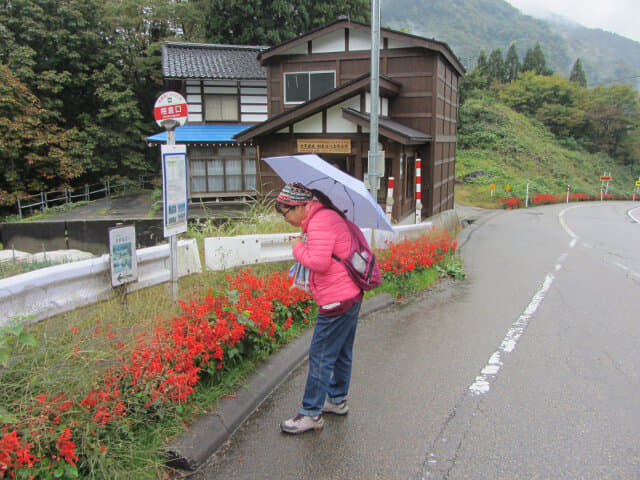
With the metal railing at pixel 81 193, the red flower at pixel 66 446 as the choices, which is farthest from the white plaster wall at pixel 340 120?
the metal railing at pixel 81 193

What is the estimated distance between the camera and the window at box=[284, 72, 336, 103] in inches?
707

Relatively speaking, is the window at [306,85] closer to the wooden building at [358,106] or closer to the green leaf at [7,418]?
the wooden building at [358,106]

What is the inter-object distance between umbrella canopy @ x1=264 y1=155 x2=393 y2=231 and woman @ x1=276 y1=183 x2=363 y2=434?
8.3 inches

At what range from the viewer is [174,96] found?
5.58 meters

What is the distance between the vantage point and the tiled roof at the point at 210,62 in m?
23.2

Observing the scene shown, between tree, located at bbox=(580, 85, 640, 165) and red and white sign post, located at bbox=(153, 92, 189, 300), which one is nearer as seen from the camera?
red and white sign post, located at bbox=(153, 92, 189, 300)

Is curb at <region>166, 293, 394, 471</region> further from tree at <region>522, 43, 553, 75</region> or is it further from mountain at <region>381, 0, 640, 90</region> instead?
mountain at <region>381, 0, 640, 90</region>

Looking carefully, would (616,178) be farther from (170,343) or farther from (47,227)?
(170,343)

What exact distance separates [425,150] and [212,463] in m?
15.4

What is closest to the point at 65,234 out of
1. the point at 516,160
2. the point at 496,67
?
the point at 516,160

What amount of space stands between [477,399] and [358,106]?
1223 cm

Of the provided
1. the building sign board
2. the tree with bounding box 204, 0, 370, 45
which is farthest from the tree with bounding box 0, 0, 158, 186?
the building sign board

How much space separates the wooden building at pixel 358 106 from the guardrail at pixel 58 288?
34.0 feet

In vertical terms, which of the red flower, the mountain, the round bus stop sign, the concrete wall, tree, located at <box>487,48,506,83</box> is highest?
the mountain
